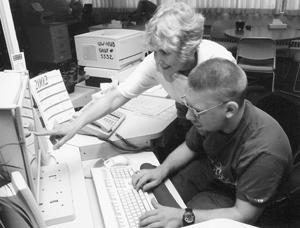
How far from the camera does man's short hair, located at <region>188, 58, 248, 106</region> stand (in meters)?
1.01

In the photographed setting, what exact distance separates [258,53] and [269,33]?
50cm

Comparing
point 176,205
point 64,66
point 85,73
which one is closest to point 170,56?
point 176,205

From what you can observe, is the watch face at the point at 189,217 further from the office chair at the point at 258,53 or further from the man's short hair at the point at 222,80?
the office chair at the point at 258,53

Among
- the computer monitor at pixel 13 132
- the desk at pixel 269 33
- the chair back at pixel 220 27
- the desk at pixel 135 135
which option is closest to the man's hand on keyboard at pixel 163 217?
the computer monitor at pixel 13 132

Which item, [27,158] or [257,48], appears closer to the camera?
[27,158]

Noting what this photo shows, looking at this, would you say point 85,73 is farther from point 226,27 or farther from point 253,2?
point 253,2

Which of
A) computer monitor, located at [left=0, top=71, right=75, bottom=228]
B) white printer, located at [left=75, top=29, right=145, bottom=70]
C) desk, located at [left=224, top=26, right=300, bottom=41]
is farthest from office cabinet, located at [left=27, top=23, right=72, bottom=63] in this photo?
desk, located at [left=224, top=26, right=300, bottom=41]

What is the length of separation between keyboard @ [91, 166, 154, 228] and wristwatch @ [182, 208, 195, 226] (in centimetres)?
12

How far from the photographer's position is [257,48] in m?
3.36

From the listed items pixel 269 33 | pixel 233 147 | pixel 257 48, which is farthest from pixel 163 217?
pixel 269 33

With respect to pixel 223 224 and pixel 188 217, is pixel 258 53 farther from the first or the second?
pixel 223 224

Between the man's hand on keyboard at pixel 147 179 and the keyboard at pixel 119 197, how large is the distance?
0.02 metres

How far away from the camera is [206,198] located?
1.27 m

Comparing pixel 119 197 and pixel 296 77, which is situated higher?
pixel 119 197
